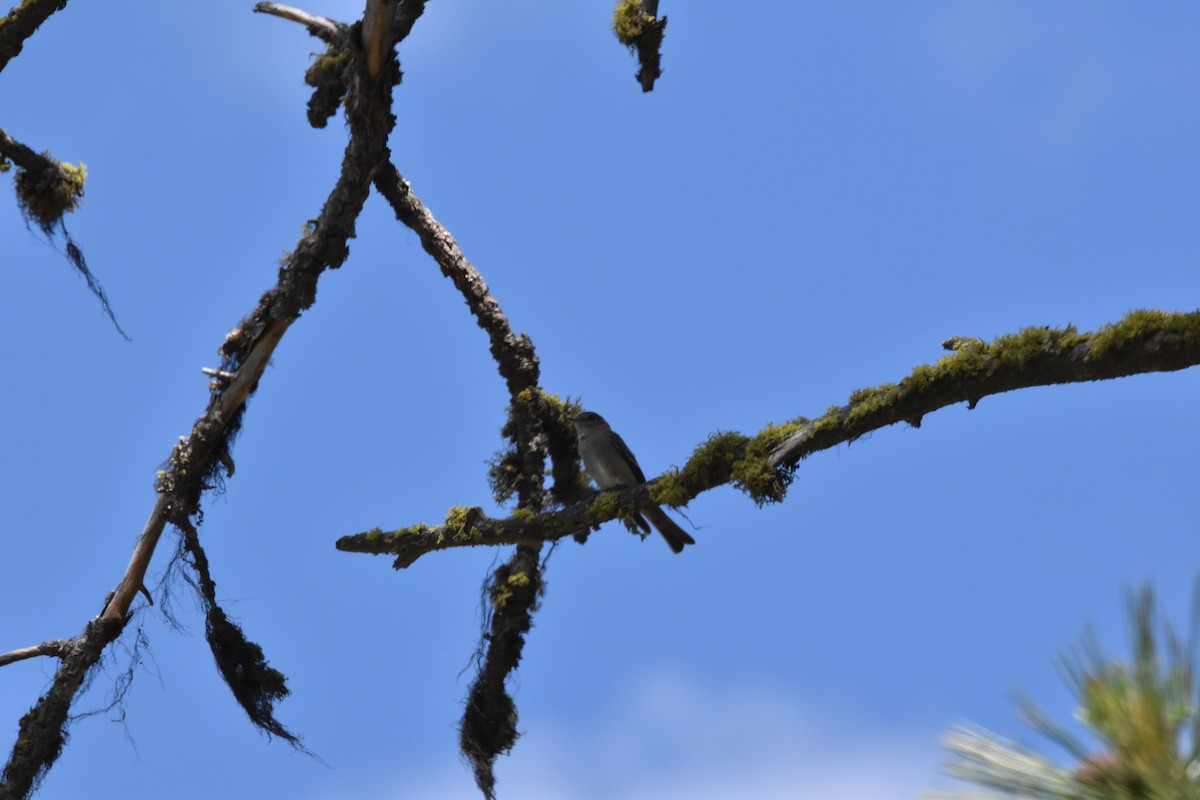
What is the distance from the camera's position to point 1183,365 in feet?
17.5

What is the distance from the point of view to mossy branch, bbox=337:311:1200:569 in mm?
5367

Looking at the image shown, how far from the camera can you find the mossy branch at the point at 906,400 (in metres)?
5.37

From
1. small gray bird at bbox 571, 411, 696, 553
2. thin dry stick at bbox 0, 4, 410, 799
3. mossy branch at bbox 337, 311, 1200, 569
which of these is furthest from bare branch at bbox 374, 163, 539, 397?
mossy branch at bbox 337, 311, 1200, 569

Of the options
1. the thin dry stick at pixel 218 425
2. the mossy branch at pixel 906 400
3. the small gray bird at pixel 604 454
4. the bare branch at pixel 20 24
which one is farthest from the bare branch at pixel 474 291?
the bare branch at pixel 20 24

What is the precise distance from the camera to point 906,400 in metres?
6.02

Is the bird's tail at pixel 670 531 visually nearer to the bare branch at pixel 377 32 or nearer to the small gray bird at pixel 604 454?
the small gray bird at pixel 604 454

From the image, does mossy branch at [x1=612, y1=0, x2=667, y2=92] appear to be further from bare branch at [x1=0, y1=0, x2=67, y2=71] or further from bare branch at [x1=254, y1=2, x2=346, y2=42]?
bare branch at [x1=0, y1=0, x2=67, y2=71]

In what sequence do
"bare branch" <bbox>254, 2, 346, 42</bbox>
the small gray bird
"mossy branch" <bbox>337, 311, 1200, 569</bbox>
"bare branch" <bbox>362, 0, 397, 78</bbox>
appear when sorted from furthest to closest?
the small gray bird → "bare branch" <bbox>254, 2, 346, 42</bbox> → "bare branch" <bbox>362, 0, 397, 78</bbox> → "mossy branch" <bbox>337, 311, 1200, 569</bbox>

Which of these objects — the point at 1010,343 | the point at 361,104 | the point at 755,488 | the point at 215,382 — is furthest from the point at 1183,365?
the point at 215,382

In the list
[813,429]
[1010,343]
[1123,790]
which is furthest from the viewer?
[813,429]

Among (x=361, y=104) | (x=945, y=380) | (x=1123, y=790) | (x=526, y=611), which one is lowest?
(x=1123, y=790)

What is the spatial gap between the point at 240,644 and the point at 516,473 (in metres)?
2.20

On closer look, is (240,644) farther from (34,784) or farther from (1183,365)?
(1183,365)

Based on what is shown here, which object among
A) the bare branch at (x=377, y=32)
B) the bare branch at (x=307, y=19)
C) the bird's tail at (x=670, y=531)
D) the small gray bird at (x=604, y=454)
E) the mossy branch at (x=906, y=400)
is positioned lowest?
the mossy branch at (x=906, y=400)
